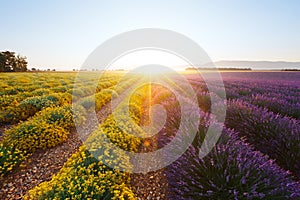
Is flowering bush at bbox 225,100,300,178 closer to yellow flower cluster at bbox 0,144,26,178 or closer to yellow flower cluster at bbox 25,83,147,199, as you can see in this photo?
yellow flower cluster at bbox 25,83,147,199

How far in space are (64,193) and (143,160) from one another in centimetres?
201

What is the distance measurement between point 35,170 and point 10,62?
6809 centimetres

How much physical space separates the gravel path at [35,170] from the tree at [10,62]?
64.0 m

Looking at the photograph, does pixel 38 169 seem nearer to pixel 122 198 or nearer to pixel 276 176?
pixel 122 198

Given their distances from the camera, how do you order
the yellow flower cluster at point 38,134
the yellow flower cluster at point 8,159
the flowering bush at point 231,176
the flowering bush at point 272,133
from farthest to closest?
the yellow flower cluster at point 38,134 < the yellow flower cluster at point 8,159 < the flowering bush at point 272,133 < the flowering bush at point 231,176

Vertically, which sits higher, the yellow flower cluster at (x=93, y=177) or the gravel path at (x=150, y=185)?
the yellow flower cluster at (x=93, y=177)

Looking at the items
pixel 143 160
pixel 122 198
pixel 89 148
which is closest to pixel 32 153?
pixel 89 148

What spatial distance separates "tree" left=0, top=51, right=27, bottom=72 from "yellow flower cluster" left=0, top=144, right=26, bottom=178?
210 feet

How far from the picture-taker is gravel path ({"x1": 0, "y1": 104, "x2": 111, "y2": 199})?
357 centimetres

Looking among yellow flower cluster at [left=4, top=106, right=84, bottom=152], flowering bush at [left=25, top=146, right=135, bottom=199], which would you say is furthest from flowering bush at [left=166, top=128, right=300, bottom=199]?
yellow flower cluster at [left=4, top=106, right=84, bottom=152]

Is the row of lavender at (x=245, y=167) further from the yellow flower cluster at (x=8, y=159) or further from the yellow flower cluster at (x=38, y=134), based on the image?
the yellow flower cluster at (x=38, y=134)

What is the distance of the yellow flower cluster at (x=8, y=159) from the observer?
3.90m

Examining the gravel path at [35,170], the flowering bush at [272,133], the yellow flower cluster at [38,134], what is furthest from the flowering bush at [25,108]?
the flowering bush at [272,133]

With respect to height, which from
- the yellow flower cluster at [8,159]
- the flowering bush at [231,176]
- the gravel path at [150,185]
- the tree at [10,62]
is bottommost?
the gravel path at [150,185]
